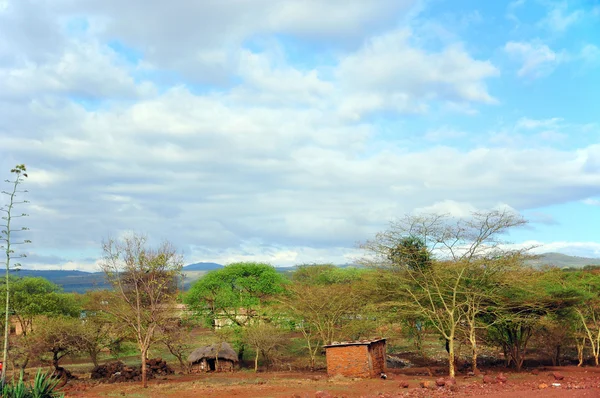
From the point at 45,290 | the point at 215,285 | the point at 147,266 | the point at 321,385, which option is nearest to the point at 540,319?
the point at 321,385

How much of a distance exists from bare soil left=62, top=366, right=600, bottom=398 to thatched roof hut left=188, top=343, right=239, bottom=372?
169 inches

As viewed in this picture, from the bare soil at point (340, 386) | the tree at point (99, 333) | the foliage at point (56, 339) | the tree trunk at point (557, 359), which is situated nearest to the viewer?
the bare soil at point (340, 386)

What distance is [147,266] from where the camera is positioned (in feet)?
108

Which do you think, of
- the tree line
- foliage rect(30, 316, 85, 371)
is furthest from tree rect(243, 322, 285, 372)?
foliage rect(30, 316, 85, 371)

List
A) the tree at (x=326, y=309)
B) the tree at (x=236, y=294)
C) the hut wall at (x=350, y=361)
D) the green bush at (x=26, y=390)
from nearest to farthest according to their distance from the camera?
the green bush at (x=26, y=390), the hut wall at (x=350, y=361), the tree at (x=326, y=309), the tree at (x=236, y=294)

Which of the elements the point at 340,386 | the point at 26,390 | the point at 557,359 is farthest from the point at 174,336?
the point at 557,359

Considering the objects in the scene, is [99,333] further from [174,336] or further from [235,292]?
[235,292]

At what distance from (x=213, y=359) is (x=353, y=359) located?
49.3ft

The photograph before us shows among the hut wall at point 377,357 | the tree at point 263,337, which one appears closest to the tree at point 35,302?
the tree at point 263,337

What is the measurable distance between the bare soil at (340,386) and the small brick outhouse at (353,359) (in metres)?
1.05

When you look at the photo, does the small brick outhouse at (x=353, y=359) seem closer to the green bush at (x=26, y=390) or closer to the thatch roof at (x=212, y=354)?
the thatch roof at (x=212, y=354)

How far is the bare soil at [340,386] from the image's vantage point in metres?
22.8

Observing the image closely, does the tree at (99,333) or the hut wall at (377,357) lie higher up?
the tree at (99,333)

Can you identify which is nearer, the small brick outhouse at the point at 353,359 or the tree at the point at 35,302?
the small brick outhouse at the point at 353,359
